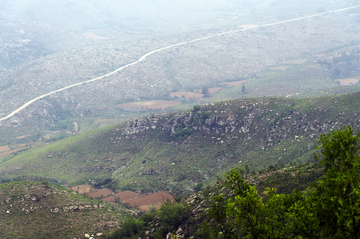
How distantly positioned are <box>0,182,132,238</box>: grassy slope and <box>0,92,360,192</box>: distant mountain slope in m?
18.5

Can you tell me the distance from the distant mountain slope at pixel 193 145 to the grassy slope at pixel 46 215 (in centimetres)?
1852

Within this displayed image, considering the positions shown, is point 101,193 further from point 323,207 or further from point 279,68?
point 279,68

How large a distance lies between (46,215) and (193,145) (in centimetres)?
3929

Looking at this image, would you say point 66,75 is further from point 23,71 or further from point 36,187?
point 36,187

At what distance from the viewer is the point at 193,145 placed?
246ft

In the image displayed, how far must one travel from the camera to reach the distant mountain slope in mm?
59594

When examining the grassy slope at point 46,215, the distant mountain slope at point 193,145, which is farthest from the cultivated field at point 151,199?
the grassy slope at point 46,215

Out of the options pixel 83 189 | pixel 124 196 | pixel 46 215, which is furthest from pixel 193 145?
pixel 46 215

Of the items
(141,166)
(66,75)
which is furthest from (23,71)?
(141,166)

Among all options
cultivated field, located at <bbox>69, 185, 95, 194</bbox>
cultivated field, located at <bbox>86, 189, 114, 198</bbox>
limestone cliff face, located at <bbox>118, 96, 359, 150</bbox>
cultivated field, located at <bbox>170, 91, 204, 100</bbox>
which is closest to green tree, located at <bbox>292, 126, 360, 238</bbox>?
limestone cliff face, located at <bbox>118, 96, 359, 150</bbox>

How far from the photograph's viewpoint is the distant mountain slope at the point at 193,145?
59594mm

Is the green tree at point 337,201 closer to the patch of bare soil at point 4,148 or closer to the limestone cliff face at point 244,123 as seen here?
the limestone cliff face at point 244,123

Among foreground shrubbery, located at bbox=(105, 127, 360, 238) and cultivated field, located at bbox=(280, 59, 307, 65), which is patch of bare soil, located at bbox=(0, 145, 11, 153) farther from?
cultivated field, located at bbox=(280, 59, 307, 65)

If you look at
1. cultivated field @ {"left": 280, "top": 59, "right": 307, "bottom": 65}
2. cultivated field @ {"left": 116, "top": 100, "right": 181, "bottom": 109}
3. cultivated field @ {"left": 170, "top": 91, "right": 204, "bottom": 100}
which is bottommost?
cultivated field @ {"left": 116, "top": 100, "right": 181, "bottom": 109}
